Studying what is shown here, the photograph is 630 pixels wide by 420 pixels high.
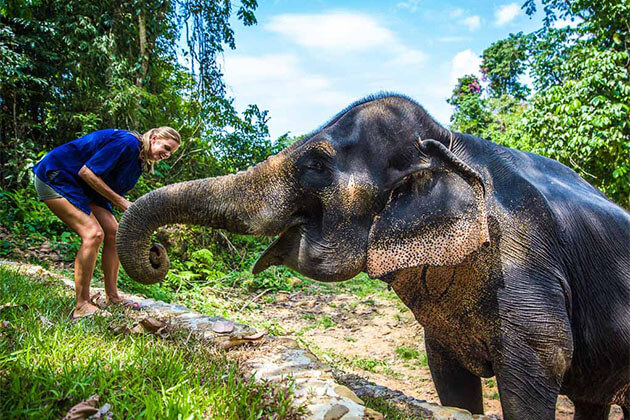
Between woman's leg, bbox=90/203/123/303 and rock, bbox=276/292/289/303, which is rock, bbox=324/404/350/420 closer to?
woman's leg, bbox=90/203/123/303

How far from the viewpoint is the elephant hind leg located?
310cm

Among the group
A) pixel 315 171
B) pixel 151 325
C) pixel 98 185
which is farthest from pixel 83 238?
pixel 315 171

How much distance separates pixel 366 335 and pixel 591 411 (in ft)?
9.46

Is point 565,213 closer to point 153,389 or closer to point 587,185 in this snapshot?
point 587,185

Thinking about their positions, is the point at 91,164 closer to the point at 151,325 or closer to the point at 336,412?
the point at 151,325

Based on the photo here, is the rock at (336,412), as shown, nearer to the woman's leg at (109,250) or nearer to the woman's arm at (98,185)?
the woman's arm at (98,185)

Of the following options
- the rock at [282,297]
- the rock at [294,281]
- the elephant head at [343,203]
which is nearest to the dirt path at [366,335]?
the rock at [282,297]

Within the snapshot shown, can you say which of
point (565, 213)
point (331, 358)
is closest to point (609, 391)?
point (565, 213)

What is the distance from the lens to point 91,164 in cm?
325

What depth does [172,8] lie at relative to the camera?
32.1 feet

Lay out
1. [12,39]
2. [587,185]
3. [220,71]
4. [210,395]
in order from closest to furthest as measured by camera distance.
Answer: [210,395], [587,185], [12,39], [220,71]

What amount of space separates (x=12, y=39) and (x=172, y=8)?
325cm

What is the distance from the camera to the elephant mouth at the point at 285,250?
2124 millimetres

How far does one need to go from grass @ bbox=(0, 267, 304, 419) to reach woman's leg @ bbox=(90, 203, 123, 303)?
39.4 inches
